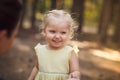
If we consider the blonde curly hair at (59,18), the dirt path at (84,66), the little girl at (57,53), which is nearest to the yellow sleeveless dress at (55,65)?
the little girl at (57,53)

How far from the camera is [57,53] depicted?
430cm

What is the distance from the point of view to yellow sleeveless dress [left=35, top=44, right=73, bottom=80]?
4266 mm

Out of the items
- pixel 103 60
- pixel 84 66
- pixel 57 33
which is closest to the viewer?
pixel 57 33

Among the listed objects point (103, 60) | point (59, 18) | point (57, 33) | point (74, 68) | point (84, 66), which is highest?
point (59, 18)

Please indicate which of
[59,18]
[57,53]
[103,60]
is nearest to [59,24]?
[59,18]

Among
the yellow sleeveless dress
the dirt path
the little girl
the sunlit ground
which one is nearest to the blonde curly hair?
the little girl

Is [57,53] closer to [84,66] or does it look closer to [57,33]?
[57,33]

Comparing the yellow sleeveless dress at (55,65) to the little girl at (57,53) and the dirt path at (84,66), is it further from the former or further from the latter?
the dirt path at (84,66)

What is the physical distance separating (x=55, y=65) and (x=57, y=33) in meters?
0.32

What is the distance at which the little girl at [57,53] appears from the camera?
4.21 m

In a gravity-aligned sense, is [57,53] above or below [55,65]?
above

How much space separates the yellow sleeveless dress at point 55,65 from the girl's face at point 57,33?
0.09 meters

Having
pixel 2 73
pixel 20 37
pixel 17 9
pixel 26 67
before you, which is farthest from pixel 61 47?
A: pixel 20 37

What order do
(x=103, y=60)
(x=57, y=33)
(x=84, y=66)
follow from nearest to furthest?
(x=57, y=33) < (x=84, y=66) < (x=103, y=60)
